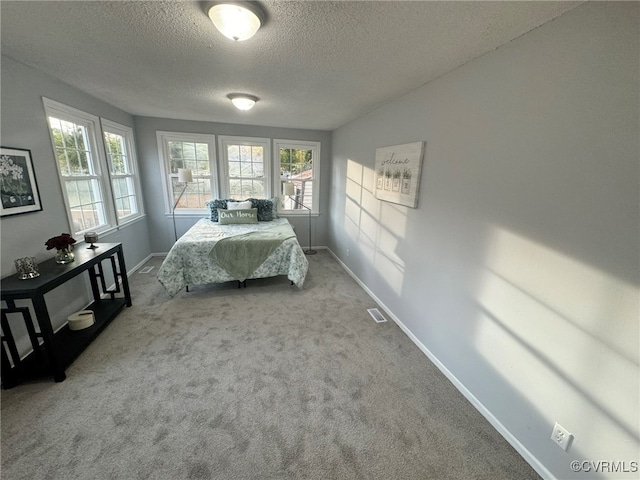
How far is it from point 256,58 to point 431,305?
7.89ft

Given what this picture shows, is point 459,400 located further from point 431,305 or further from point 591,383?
point 591,383

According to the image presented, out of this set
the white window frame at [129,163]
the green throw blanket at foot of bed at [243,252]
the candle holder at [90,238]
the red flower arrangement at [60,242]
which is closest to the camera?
the red flower arrangement at [60,242]

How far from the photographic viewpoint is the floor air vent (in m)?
2.82

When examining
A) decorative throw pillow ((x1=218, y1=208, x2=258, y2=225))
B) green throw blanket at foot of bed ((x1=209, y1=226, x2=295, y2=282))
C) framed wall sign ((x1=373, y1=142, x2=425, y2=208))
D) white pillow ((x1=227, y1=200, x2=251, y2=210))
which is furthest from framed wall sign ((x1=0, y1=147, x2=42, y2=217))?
framed wall sign ((x1=373, y1=142, x2=425, y2=208))

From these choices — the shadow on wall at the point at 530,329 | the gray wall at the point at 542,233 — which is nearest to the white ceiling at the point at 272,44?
the gray wall at the point at 542,233

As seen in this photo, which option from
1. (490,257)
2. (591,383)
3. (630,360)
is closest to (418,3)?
(490,257)

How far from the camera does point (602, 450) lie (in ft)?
3.78

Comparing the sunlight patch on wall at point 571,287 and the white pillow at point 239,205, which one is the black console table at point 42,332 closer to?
the white pillow at point 239,205

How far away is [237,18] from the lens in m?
1.29

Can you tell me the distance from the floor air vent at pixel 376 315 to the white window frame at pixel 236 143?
10.1 ft

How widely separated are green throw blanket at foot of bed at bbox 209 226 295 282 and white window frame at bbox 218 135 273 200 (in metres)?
1.73

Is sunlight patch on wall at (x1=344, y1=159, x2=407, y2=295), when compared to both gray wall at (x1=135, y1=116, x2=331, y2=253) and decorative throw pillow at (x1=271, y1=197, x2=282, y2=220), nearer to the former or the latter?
gray wall at (x1=135, y1=116, x2=331, y2=253)

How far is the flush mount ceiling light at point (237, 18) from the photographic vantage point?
4.08 ft

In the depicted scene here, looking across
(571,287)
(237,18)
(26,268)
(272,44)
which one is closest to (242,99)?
(272,44)
